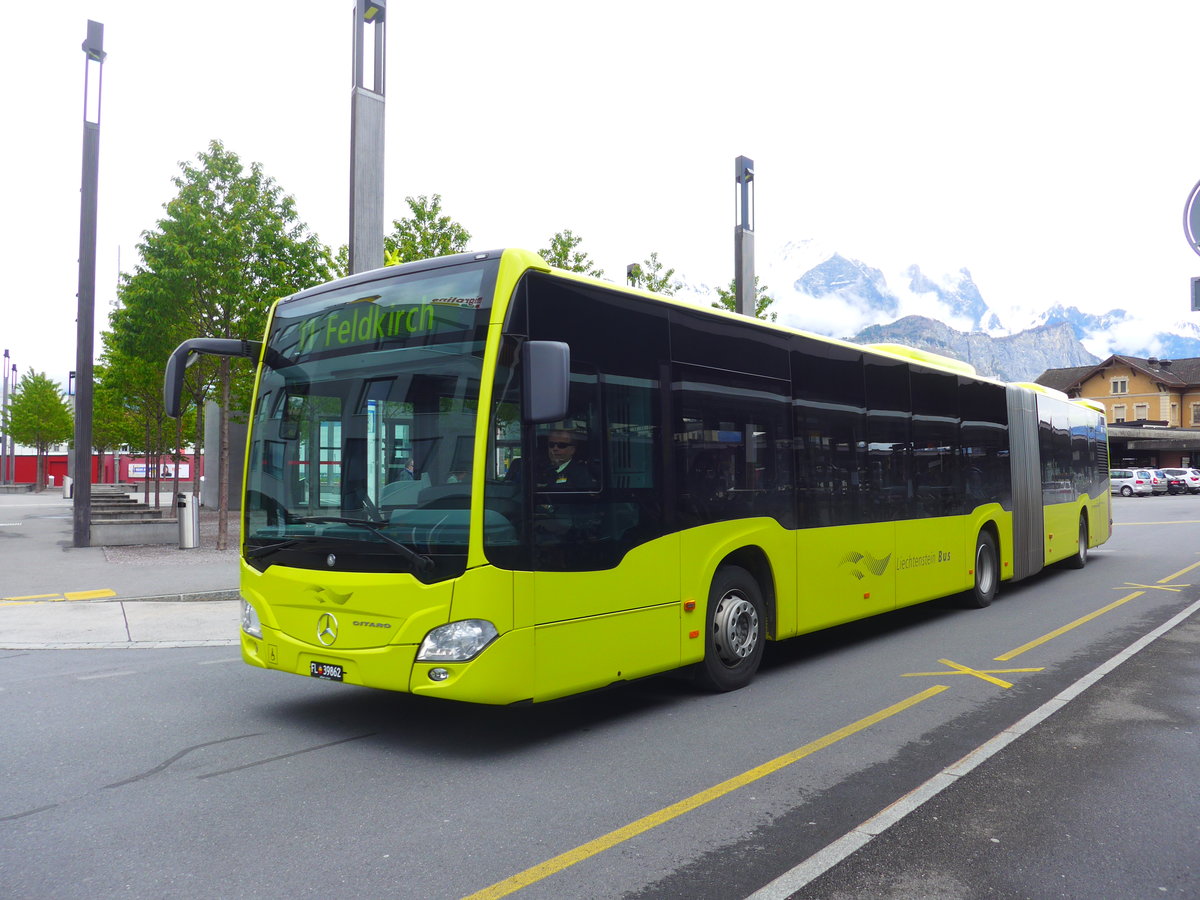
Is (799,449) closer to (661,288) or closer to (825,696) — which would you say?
(825,696)

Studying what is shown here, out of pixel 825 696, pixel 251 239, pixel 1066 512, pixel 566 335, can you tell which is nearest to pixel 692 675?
pixel 825 696

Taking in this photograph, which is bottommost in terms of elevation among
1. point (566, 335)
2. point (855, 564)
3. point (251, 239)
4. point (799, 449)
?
point (855, 564)

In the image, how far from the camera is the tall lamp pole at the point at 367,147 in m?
11.5

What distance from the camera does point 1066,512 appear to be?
14.9 m

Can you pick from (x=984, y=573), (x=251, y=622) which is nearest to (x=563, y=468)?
(x=251, y=622)

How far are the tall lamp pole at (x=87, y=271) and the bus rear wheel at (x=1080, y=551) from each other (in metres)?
17.7

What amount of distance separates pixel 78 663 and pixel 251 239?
38.1 feet

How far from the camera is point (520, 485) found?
5.30 m

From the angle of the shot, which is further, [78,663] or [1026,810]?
[78,663]

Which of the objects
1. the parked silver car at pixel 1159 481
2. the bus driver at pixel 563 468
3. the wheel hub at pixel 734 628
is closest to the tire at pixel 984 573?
the wheel hub at pixel 734 628

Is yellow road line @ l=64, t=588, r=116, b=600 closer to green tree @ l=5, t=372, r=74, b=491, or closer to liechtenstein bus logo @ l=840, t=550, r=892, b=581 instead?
liechtenstein bus logo @ l=840, t=550, r=892, b=581

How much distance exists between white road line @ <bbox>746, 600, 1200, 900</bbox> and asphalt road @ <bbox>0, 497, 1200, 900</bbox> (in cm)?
5

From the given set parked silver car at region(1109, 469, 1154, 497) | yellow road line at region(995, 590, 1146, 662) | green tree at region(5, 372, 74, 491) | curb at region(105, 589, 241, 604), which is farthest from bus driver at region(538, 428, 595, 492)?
green tree at region(5, 372, 74, 491)

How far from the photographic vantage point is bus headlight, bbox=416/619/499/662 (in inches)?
204
